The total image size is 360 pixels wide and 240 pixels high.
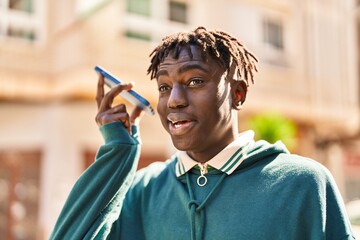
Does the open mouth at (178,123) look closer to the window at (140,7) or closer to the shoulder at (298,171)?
the shoulder at (298,171)

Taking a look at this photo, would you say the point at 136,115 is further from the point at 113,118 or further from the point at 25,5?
the point at 25,5

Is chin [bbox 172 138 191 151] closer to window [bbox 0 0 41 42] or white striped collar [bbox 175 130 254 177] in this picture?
white striped collar [bbox 175 130 254 177]

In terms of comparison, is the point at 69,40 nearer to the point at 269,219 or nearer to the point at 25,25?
the point at 25,25

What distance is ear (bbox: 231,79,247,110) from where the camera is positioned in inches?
69.8

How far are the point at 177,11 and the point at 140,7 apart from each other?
88cm

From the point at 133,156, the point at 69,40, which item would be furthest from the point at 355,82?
the point at 133,156

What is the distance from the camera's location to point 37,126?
9820 millimetres

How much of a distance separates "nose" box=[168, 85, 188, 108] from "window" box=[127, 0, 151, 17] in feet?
28.3

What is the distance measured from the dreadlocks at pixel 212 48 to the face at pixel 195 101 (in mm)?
25

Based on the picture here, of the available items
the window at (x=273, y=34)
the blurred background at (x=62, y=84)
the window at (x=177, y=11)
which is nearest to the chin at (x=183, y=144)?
the blurred background at (x=62, y=84)

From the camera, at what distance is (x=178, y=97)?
167cm

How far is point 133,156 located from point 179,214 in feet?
0.89

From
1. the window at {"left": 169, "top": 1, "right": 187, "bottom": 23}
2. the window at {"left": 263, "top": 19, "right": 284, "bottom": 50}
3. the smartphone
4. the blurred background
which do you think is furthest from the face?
the window at {"left": 263, "top": 19, "right": 284, "bottom": 50}

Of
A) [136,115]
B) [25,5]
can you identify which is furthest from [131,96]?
[25,5]
